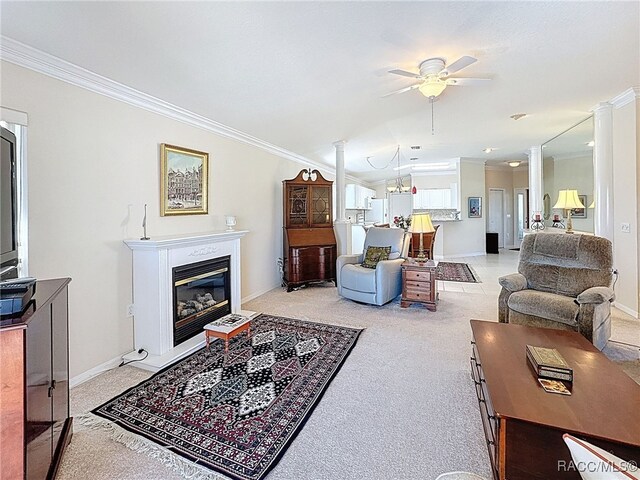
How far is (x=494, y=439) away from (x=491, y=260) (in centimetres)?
763

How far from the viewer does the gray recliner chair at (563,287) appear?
262cm

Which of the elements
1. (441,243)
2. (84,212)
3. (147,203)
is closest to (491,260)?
(441,243)

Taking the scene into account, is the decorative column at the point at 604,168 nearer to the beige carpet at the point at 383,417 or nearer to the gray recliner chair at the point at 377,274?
the beige carpet at the point at 383,417

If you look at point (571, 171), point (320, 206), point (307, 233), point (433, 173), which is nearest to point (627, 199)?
point (571, 171)

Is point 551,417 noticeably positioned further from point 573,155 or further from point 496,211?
point 496,211

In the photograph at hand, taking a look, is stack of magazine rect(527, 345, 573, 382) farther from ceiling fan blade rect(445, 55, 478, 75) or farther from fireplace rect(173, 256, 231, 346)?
fireplace rect(173, 256, 231, 346)

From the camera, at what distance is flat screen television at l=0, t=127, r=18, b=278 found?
163cm

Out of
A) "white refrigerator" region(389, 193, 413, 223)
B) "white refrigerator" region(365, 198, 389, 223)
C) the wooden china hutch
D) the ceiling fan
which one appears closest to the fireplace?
the wooden china hutch

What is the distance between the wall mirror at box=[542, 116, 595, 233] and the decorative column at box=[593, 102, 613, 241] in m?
0.46

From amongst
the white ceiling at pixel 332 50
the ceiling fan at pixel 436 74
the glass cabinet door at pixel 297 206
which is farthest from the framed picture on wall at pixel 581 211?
the glass cabinet door at pixel 297 206

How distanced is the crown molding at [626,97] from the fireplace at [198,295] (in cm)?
501

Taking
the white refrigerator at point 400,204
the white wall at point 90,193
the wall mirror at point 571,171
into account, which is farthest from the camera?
the white refrigerator at point 400,204

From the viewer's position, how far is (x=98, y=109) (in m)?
2.66

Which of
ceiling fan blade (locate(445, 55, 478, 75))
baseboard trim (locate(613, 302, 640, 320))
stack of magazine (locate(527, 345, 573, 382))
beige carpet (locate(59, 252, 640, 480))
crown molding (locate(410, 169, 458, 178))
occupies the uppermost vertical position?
crown molding (locate(410, 169, 458, 178))
